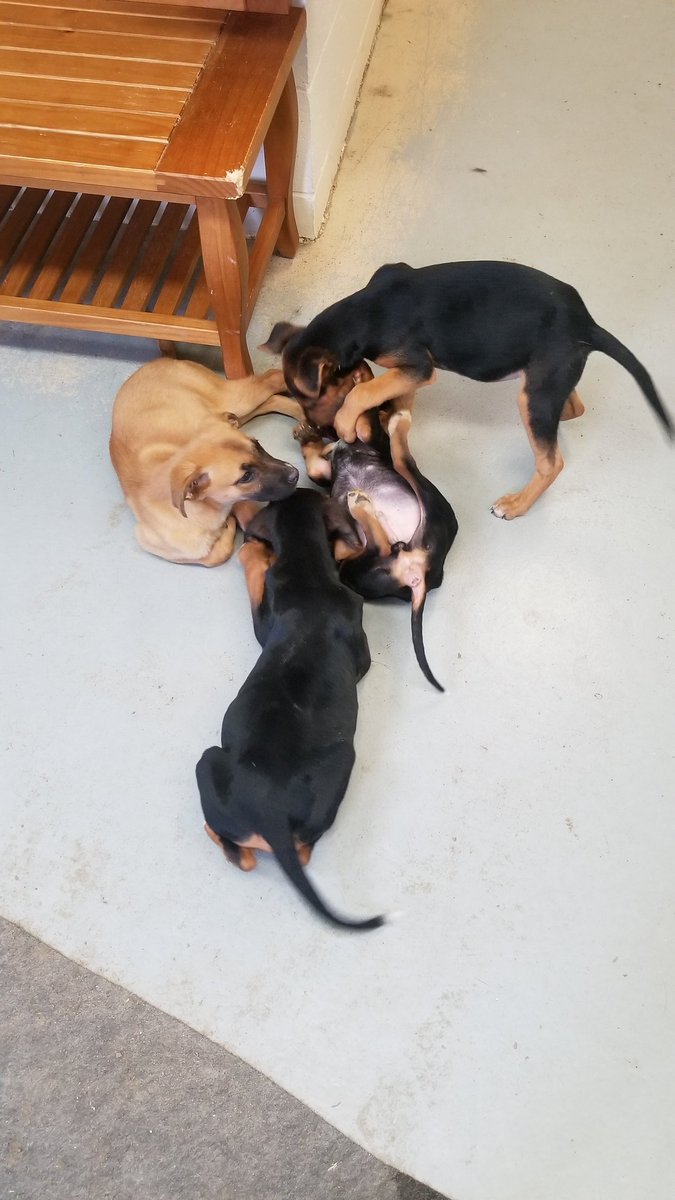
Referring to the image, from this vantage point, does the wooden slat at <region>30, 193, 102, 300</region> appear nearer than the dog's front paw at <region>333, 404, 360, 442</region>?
No

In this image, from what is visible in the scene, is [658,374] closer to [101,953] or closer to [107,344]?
[107,344]

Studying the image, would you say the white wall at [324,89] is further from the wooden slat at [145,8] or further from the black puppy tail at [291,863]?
the black puppy tail at [291,863]

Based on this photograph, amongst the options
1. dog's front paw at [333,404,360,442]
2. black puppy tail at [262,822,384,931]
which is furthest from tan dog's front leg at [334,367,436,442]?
black puppy tail at [262,822,384,931]

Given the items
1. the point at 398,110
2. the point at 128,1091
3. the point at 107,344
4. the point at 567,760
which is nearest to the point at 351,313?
the point at 107,344

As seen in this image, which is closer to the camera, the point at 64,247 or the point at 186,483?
the point at 186,483

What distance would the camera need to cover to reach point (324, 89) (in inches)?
117

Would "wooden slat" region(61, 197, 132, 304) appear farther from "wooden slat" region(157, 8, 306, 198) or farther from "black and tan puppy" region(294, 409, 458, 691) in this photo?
"black and tan puppy" region(294, 409, 458, 691)

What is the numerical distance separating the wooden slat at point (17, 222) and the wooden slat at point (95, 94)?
0.67 metres

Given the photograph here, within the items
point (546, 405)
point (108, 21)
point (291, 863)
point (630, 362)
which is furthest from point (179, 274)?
point (291, 863)

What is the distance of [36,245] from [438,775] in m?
2.14

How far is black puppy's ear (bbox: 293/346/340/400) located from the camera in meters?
2.38

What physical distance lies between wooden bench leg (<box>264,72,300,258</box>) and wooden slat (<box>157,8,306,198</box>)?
0.53ft

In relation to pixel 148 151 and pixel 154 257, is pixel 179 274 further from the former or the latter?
pixel 148 151

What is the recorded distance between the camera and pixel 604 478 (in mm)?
2697
